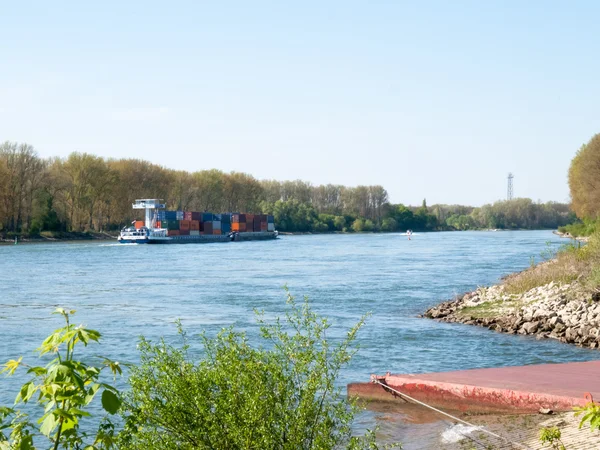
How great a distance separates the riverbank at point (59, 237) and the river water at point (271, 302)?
30665 mm

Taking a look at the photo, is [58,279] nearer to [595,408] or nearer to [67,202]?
[595,408]

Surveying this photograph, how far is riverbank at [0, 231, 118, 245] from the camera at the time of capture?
8688 centimetres

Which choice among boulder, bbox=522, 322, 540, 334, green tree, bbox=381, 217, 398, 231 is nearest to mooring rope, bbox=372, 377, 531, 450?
boulder, bbox=522, 322, 540, 334

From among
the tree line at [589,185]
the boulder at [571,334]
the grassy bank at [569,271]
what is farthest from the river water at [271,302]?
the tree line at [589,185]

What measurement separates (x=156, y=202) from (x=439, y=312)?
277 ft

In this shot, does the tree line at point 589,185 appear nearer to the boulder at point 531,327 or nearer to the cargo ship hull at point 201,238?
the boulder at point 531,327

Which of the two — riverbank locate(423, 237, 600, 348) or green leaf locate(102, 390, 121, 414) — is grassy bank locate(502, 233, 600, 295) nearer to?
riverbank locate(423, 237, 600, 348)

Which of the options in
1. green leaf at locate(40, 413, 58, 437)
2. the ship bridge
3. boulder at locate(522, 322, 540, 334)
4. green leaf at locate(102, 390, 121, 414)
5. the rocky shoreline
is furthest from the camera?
the ship bridge

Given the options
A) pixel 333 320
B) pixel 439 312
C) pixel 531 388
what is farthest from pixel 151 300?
pixel 531 388

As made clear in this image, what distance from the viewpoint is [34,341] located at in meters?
20.7

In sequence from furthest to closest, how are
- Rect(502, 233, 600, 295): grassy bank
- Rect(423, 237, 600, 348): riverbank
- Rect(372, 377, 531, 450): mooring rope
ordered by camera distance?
Rect(502, 233, 600, 295): grassy bank
Rect(423, 237, 600, 348): riverbank
Rect(372, 377, 531, 450): mooring rope

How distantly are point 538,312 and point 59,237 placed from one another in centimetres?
7902

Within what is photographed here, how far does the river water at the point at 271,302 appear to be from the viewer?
1812cm

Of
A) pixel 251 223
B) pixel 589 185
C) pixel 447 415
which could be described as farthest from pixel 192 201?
pixel 447 415
